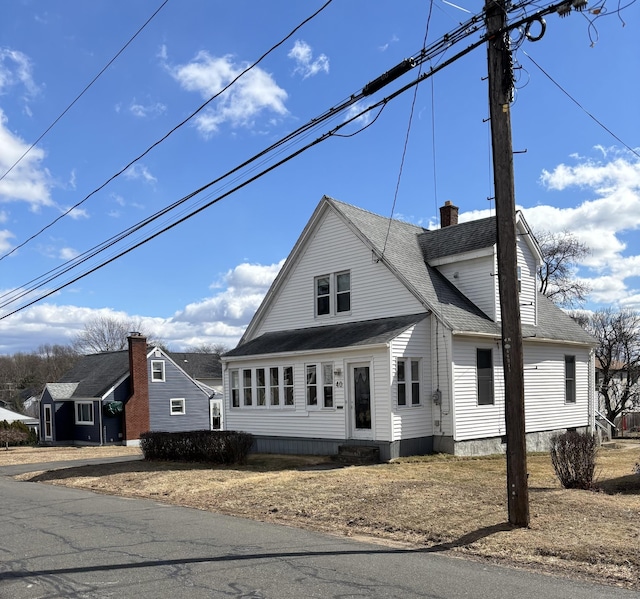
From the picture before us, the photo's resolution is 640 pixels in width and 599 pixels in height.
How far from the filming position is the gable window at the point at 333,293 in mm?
21266

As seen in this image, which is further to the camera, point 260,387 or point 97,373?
point 97,373

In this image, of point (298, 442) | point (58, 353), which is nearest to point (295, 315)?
point (298, 442)

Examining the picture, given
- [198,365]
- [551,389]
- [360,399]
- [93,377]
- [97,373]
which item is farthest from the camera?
[198,365]

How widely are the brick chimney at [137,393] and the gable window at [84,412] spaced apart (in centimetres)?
231

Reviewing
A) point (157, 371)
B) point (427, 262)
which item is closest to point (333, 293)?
point (427, 262)

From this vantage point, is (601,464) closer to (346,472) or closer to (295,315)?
(346,472)

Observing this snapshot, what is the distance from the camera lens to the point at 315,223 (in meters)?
22.0

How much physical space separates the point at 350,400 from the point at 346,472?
3.69 meters

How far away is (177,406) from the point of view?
40750 mm

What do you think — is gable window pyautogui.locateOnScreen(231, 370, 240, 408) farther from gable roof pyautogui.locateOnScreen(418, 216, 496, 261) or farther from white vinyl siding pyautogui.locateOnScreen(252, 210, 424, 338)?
gable roof pyautogui.locateOnScreen(418, 216, 496, 261)

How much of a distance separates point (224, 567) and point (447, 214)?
67.8 ft

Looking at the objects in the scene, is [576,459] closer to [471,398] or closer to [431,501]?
[431,501]

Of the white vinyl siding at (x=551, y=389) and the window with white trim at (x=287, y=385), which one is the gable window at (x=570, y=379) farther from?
the window with white trim at (x=287, y=385)

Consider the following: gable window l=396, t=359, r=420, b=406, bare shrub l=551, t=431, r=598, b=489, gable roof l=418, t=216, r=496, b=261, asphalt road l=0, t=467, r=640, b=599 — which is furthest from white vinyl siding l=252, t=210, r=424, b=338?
asphalt road l=0, t=467, r=640, b=599
